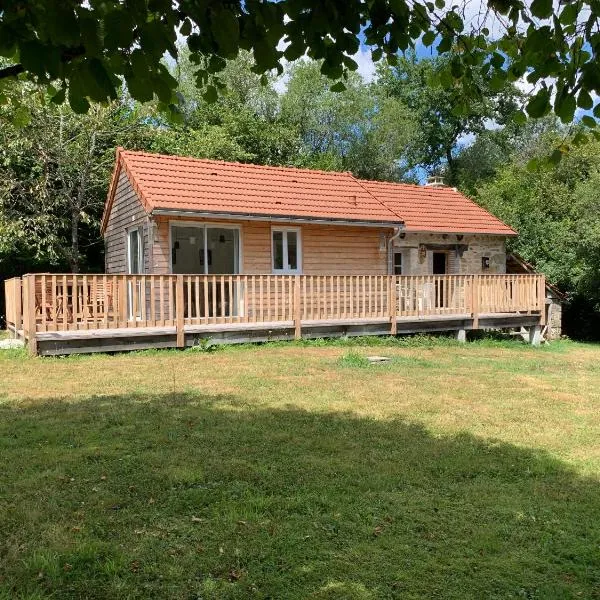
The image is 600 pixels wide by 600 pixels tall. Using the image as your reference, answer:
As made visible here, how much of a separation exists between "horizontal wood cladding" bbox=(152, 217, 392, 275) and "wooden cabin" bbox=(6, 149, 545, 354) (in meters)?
0.03

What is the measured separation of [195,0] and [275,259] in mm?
12504

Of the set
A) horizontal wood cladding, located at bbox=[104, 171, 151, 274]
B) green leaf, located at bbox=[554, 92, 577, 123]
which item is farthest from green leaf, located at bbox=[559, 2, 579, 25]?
horizontal wood cladding, located at bbox=[104, 171, 151, 274]

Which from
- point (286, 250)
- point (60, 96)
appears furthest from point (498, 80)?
point (286, 250)

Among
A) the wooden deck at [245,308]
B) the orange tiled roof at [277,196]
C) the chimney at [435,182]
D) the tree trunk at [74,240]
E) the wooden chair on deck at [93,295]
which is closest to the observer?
the wooden deck at [245,308]

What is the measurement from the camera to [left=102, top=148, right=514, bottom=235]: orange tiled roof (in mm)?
13711

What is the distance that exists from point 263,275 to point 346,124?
81.2ft

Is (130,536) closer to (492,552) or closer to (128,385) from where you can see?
(492,552)

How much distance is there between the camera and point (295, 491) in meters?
4.03

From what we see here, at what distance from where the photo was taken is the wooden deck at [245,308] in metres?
10.7

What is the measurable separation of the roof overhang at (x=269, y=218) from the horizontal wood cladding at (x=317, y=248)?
15.2 inches

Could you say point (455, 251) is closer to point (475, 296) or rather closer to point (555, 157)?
point (475, 296)

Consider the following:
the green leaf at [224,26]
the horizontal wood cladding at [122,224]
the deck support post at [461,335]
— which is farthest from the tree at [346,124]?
the green leaf at [224,26]

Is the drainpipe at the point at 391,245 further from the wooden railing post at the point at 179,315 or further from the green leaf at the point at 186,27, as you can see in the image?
the green leaf at the point at 186,27

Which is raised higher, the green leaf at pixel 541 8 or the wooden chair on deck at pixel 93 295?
the green leaf at pixel 541 8
